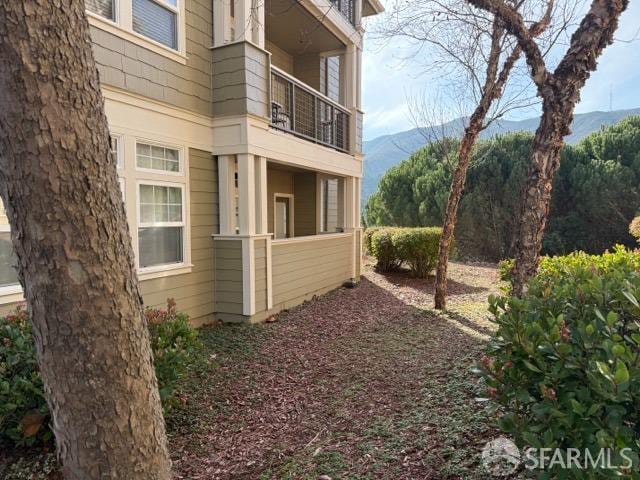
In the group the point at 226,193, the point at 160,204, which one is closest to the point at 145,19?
the point at 160,204

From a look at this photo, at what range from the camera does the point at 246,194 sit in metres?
6.65

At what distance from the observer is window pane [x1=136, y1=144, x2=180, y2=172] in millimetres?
5652

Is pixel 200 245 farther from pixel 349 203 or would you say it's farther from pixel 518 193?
pixel 518 193

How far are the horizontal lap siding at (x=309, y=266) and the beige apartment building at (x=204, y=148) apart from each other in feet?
0.13

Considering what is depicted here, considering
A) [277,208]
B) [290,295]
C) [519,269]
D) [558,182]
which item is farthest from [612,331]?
[558,182]

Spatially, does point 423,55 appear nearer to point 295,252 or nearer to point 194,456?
point 295,252

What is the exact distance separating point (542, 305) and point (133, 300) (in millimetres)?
2053

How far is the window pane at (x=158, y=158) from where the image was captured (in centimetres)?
565

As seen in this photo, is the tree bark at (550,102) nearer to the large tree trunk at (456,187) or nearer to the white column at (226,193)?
the large tree trunk at (456,187)

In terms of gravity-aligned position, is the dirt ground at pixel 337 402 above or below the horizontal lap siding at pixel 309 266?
below

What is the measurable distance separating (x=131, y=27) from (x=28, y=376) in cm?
441

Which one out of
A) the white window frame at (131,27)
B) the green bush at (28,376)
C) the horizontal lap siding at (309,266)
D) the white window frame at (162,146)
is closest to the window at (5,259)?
the green bush at (28,376)

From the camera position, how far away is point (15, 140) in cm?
135

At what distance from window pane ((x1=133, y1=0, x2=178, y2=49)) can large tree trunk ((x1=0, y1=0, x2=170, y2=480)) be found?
481 cm
